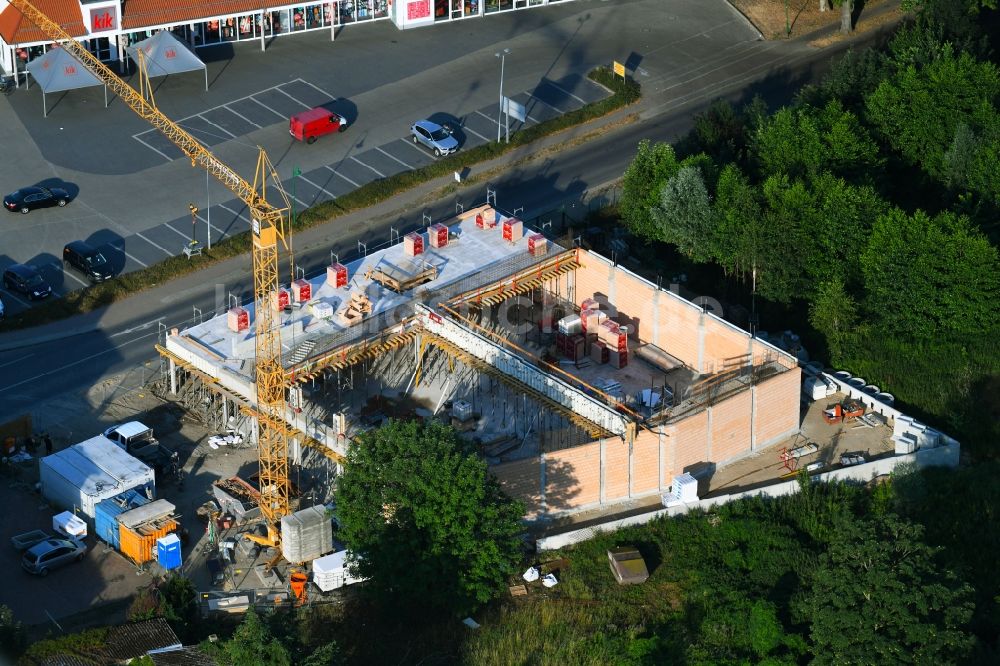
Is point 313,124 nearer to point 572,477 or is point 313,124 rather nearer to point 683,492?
point 572,477

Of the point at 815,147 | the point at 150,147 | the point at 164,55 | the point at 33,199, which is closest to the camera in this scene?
the point at 815,147

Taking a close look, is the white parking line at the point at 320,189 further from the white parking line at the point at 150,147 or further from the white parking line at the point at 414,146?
the white parking line at the point at 150,147

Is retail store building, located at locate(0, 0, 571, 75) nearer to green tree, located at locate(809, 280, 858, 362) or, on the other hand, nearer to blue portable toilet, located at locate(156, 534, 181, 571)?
green tree, located at locate(809, 280, 858, 362)

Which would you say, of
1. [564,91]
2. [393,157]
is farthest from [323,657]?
[564,91]

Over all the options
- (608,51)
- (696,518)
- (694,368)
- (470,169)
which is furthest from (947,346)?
(608,51)

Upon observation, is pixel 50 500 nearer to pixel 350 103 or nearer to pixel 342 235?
pixel 342 235

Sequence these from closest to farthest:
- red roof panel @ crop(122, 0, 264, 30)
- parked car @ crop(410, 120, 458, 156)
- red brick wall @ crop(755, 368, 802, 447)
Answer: red brick wall @ crop(755, 368, 802, 447), parked car @ crop(410, 120, 458, 156), red roof panel @ crop(122, 0, 264, 30)

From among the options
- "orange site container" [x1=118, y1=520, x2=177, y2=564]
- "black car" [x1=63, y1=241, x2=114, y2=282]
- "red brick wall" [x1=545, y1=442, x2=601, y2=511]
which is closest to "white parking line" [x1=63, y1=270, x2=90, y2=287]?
"black car" [x1=63, y1=241, x2=114, y2=282]

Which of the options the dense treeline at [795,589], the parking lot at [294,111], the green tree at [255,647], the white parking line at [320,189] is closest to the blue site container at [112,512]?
the green tree at [255,647]
